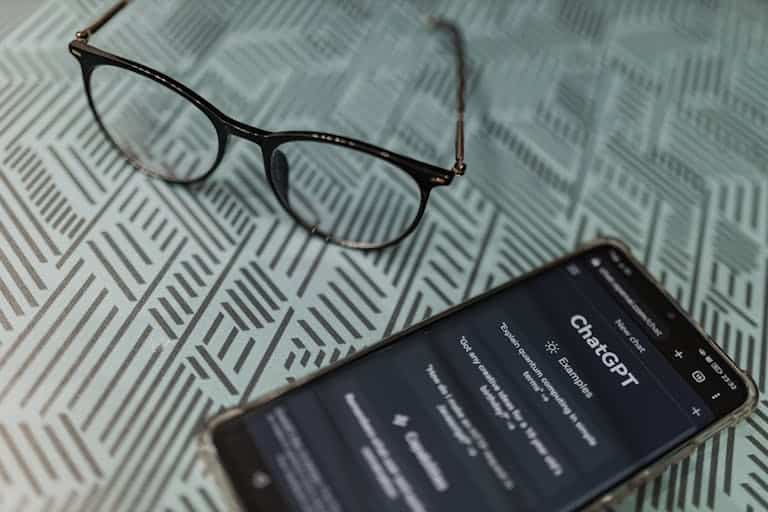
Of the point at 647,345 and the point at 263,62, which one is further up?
the point at 263,62

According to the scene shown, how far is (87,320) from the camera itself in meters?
0.34

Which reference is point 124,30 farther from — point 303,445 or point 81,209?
point 303,445

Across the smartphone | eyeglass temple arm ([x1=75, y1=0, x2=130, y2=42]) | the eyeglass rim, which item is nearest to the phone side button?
the smartphone

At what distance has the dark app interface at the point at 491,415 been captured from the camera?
297 mm

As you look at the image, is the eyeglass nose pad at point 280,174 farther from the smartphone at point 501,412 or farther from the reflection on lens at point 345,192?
the smartphone at point 501,412

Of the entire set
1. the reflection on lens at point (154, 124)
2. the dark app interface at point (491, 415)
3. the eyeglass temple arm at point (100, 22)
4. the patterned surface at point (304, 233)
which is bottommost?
the dark app interface at point (491, 415)

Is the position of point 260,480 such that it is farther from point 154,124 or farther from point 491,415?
point 154,124

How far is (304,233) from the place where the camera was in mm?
388

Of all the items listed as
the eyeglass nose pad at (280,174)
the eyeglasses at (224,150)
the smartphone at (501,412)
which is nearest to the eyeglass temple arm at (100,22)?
the eyeglasses at (224,150)

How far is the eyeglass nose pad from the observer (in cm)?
38

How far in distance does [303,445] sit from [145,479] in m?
0.07

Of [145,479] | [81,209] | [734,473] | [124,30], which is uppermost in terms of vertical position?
[124,30]

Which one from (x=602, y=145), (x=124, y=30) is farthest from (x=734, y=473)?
(x=124, y=30)

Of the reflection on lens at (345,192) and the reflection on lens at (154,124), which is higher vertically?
the reflection on lens at (154,124)
